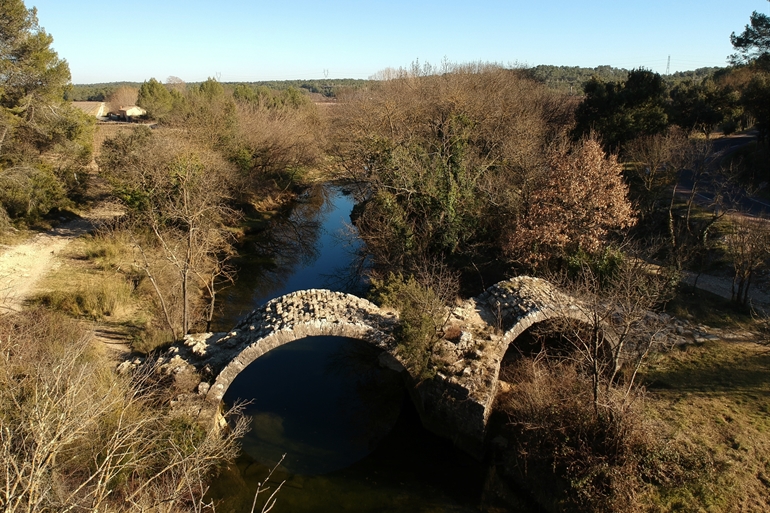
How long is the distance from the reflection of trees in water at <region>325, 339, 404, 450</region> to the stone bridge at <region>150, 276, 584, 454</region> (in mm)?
1214

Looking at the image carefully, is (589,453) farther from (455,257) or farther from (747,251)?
(455,257)

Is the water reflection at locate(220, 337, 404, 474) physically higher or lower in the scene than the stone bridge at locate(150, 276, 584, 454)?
lower

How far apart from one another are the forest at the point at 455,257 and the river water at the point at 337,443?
1.05m

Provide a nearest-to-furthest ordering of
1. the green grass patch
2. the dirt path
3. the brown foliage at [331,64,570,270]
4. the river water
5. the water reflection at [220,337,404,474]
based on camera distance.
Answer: the river water → the water reflection at [220,337,404,474] → the green grass patch → the dirt path → the brown foliage at [331,64,570,270]

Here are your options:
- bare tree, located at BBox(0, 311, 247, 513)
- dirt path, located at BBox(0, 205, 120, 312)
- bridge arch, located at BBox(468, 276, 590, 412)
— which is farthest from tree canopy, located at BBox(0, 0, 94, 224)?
bridge arch, located at BBox(468, 276, 590, 412)

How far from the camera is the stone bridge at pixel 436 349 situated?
1468cm

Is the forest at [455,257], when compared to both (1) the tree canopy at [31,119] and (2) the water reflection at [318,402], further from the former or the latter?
(2) the water reflection at [318,402]

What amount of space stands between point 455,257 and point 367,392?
829 centimetres

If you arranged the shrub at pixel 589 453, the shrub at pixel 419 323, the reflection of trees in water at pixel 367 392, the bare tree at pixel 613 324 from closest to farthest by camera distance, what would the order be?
the shrub at pixel 589 453, the bare tree at pixel 613 324, the shrub at pixel 419 323, the reflection of trees in water at pixel 367 392

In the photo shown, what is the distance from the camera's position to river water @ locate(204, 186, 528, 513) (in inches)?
533

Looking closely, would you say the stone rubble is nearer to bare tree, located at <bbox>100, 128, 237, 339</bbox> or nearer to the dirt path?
bare tree, located at <bbox>100, 128, 237, 339</bbox>

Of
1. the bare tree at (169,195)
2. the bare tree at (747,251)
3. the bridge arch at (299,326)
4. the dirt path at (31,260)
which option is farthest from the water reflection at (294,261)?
the bare tree at (747,251)

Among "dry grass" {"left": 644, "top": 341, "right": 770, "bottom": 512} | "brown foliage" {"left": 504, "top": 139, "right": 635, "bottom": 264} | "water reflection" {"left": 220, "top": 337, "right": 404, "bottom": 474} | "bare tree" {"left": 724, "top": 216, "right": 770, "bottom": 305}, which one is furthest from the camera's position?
"brown foliage" {"left": 504, "top": 139, "right": 635, "bottom": 264}

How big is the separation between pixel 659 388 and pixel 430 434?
23.9ft
